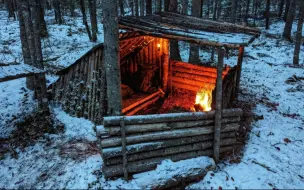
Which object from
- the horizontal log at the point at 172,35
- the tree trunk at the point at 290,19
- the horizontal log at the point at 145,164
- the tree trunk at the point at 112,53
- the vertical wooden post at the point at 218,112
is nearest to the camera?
the horizontal log at the point at 145,164

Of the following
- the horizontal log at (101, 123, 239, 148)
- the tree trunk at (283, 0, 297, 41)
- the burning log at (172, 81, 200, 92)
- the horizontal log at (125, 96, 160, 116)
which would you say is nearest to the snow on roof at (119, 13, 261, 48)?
the horizontal log at (101, 123, 239, 148)

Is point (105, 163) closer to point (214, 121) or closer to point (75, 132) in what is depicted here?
point (75, 132)

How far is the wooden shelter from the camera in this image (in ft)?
19.7

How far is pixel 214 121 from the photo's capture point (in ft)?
22.2

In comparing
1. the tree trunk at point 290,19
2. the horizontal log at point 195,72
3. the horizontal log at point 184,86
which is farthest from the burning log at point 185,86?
the tree trunk at point 290,19

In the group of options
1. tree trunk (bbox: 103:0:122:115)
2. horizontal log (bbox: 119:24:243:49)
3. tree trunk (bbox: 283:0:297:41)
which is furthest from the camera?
tree trunk (bbox: 283:0:297:41)

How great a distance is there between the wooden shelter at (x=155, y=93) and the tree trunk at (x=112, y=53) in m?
0.99

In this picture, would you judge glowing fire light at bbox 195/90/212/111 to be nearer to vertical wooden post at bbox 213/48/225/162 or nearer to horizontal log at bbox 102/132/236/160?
vertical wooden post at bbox 213/48/225/162

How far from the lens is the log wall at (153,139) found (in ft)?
19.2

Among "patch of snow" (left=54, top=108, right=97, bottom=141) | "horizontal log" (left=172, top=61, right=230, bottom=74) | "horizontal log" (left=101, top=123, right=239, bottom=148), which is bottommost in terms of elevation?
"patch of snow" (left=54, top=108, right=97, bottom=141)

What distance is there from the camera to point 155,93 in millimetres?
11602

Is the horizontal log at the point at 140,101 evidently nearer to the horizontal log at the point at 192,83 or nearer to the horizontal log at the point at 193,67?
the horizontal log at the point at 192,83

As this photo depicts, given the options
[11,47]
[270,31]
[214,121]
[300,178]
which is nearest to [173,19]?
[214,121]

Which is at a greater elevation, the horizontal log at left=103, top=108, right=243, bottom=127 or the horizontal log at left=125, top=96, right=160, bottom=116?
the horizontal log at left=103, top=108, right=243, bottom=127
